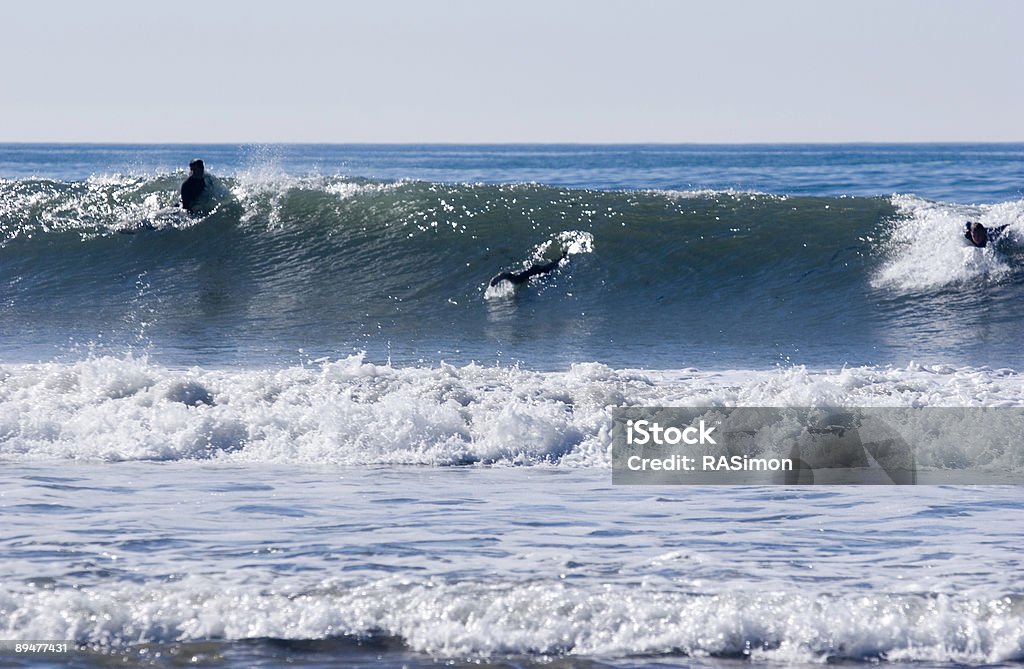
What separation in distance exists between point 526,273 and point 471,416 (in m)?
6.74

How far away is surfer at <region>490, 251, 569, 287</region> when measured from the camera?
15.4 metres

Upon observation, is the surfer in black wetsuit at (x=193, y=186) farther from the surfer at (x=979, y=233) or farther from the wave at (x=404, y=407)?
the surfer at (x=979, y=233)

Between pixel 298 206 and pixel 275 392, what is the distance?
948 cm

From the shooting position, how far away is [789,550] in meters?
5.81

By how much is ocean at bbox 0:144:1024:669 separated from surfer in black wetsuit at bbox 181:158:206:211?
0.29 metres

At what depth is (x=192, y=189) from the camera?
748 inches

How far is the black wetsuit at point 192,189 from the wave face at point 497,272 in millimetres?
319

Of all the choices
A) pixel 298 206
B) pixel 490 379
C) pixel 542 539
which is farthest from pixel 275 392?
pixel 298 206

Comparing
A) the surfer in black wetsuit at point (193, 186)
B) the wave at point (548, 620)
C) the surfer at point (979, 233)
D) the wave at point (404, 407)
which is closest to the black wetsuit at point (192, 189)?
the surfer in black wetsuit at point (193, 186)

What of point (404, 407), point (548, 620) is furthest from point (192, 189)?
point (548, 620)

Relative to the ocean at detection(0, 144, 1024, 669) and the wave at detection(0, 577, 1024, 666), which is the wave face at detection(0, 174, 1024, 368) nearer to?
the ocean at detection(0, 144, 1024, 669)

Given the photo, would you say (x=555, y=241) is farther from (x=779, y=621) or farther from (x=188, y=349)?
(x=779, y=621)

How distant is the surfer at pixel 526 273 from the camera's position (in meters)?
15.4

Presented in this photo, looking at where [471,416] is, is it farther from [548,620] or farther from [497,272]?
[497,272]
